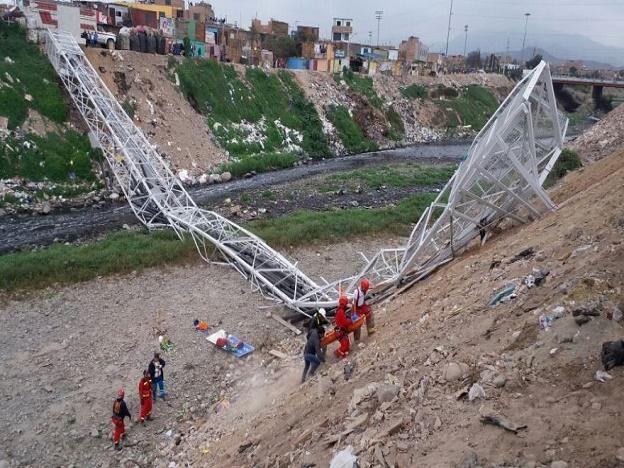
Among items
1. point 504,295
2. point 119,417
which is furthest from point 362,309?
point 119,417

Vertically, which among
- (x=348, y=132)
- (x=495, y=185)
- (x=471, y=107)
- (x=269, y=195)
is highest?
(x=471, y=107)

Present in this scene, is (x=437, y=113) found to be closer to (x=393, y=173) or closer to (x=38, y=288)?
(x=393, y=173)

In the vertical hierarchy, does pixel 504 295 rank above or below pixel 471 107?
below

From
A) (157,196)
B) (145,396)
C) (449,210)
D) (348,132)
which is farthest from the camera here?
(348,132)

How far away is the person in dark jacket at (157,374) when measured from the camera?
1201 cm

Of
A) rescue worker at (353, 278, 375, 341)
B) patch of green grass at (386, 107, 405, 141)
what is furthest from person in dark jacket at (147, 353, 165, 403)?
patch of green grass at (386, 107, 405, 141)

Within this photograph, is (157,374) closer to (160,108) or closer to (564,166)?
(564,166)

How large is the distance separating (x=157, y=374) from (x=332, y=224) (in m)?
12.3

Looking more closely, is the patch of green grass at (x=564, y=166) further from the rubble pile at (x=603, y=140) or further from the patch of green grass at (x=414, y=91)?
the patch of green grass at (x=414, y=91)

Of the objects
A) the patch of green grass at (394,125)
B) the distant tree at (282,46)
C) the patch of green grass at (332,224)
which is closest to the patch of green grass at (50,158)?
the patch of green grass at (332,224)

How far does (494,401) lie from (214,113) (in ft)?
114

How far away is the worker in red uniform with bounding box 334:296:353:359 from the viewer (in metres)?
11.1

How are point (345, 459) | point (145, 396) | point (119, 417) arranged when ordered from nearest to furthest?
point (345, 459) → point (119, 417) → point (145, 396)

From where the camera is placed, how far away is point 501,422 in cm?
591
